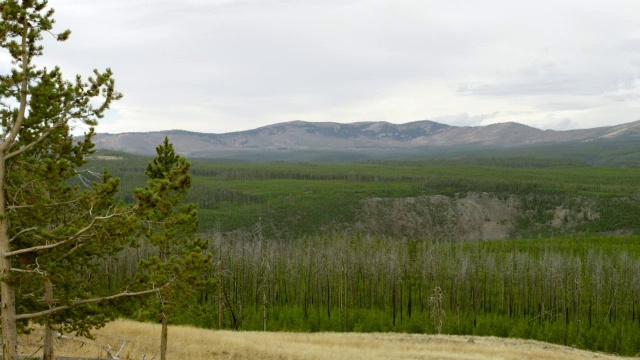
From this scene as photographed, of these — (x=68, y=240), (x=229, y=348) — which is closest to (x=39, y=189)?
(x=68, y=240)

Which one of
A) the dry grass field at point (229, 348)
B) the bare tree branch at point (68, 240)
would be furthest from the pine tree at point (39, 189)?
the dry grass field at point (229, 348)

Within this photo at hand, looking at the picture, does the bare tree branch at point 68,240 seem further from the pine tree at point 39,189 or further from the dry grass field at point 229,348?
the dry grass field at point 229,348

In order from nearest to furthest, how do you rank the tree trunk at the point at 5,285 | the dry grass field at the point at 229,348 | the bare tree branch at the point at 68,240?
the bare tree branch at the point at 68,240, the tree trunk at the point at 5,285, the dry grass field at the point at 229,348

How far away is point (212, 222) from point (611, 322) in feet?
442

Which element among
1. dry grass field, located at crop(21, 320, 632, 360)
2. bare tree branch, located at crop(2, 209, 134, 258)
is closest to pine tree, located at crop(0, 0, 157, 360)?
bare tree branch, located at crop(2, 209, 134, 258)

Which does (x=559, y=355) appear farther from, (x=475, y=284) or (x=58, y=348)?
(x=475, y=284)

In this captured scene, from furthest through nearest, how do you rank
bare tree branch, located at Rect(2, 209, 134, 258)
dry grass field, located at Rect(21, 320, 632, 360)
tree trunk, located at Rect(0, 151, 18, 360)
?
dry grass field, located at Rect(21, 320, 632, 360) < tree trunk, located at Rect(0, 151, 18, 360) < bare tree branch, located at Rect(2, 209, 134, 258)

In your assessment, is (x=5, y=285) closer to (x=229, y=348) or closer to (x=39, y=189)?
(x=39, y=189)

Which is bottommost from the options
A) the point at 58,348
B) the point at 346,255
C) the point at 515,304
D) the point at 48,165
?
the point at 515,304

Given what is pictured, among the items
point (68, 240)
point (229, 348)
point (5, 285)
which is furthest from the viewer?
point (229, 348)

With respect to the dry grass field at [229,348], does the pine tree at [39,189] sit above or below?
above

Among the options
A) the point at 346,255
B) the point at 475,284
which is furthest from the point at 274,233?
the point at 475,284

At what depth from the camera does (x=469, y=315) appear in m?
97.2

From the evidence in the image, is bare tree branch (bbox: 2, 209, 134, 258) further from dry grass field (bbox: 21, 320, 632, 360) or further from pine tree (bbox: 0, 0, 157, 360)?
dry grass field (bbox: 21, 320, 632, 360)
